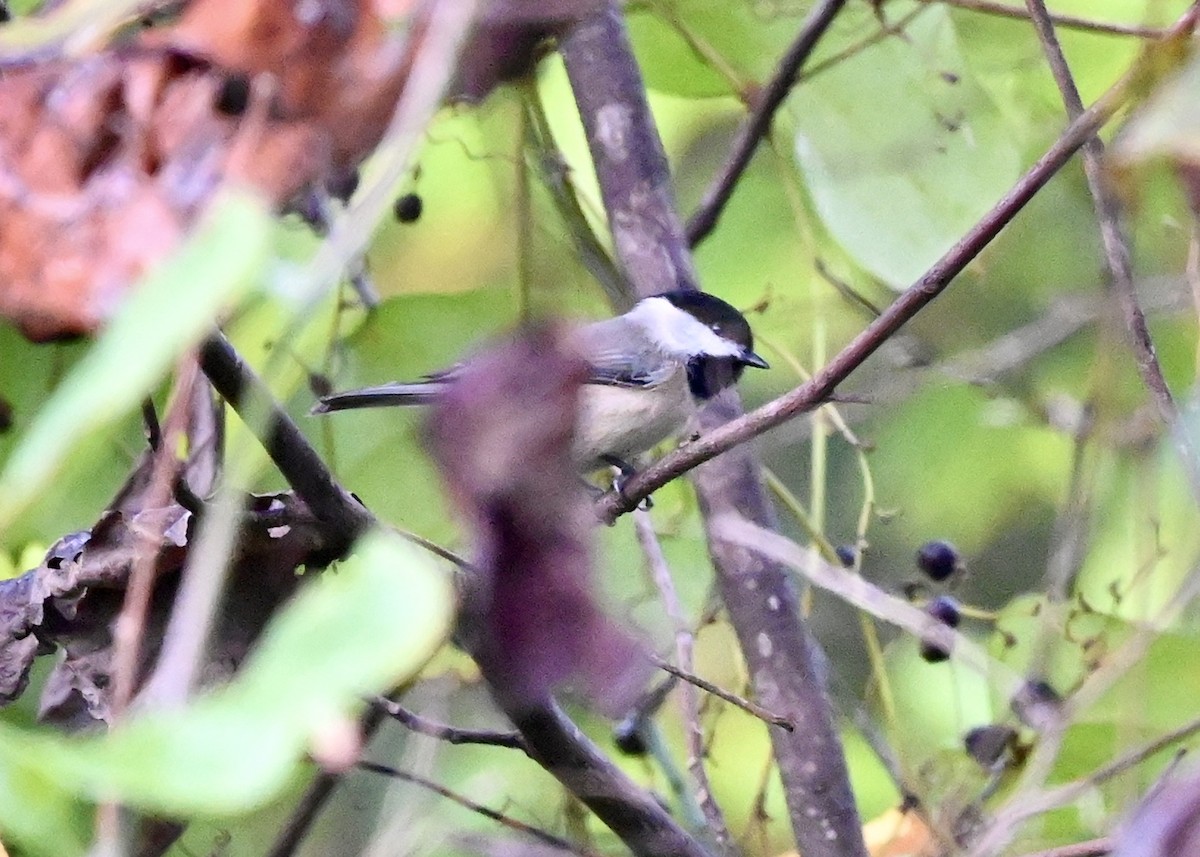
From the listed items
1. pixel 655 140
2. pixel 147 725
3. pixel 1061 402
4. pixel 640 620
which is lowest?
pixel 1061 402

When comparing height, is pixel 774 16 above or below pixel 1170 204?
above

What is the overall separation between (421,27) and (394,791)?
0.50m

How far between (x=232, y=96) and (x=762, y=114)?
1.94 feet

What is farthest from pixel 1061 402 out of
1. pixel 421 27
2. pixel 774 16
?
pixel 421 27

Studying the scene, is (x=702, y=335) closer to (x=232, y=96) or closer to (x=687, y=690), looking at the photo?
(x=687, y=690)

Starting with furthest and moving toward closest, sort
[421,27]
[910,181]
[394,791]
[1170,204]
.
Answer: [1170,204] < [910,181] < [394,791] < [421,27]

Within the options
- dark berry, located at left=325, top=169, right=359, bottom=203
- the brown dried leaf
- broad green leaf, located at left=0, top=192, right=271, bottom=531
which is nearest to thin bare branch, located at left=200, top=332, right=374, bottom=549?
the brown dried leaf

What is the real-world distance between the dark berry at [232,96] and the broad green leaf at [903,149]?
0.54 metres

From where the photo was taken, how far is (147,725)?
29 cm

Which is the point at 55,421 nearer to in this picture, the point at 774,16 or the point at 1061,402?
the point at 774,16

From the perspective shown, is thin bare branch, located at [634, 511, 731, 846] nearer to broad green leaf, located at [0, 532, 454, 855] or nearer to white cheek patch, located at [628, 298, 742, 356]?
white cheek patch, located at [628, 298, 742, 356]

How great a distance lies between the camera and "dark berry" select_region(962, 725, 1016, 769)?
104cm

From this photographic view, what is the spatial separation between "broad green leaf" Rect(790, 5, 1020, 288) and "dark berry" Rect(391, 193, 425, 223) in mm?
347

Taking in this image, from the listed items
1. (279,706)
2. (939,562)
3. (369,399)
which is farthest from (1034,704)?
(279,706)
